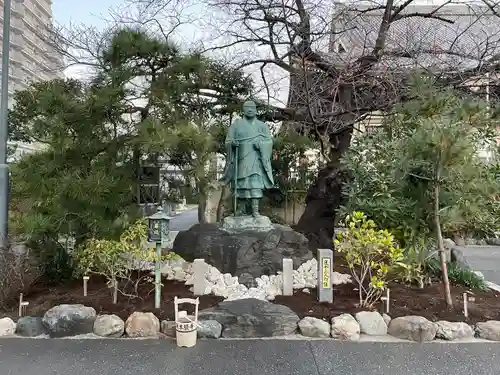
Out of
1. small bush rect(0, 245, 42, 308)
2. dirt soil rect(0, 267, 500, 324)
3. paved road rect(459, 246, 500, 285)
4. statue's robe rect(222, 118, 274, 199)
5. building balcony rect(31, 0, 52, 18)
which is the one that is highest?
building balcony rect(31, 0, 52, 18)

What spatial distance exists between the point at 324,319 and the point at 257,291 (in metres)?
1.05

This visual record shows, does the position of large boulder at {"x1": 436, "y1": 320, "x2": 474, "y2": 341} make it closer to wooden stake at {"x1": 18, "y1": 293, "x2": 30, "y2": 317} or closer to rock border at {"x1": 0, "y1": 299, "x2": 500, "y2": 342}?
rock border at {"x1": 0, "y1": 299, "x2": 500, "y2": 342}

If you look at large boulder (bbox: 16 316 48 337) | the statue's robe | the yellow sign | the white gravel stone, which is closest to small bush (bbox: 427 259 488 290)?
the white gravel stone

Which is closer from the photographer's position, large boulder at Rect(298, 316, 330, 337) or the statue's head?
large boulder at Rect(298, 316, 330, 337)

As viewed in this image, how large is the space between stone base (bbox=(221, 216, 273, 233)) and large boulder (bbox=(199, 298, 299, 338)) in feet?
5.28

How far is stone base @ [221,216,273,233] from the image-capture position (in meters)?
5.44

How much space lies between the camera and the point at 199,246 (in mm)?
5348

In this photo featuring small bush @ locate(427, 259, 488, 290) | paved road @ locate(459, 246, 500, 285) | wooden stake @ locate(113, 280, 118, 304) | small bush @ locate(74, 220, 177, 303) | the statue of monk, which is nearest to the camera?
small bush @ locate(74, 220, 177, 303)

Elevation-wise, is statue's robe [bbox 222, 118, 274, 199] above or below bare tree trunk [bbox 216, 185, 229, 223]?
above

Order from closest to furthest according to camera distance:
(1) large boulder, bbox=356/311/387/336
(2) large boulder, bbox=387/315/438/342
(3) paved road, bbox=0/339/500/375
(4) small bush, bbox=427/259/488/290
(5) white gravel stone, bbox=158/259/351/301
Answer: (3) paved road, bbox=0/339/500/375
(2) large boulder, bbox=387/315/438/342
(1) large boulder, bbox=356/311/387/336
(5) white gravel stone, bbox=158/259/351/301
(4) small bush, bbox=427/259/488/290

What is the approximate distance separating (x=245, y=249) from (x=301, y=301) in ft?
3.36

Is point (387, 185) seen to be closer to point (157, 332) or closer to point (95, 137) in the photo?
point (157, 332)

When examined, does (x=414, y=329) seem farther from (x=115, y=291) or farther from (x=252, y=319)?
(x=115, y=291)

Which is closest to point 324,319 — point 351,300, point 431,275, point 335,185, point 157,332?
point 351,300
